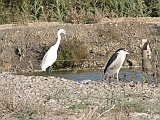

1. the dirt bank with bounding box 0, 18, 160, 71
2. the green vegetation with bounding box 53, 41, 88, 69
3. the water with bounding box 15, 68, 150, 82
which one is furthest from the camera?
the dirt bank with bounding box 0, 18, 160, 71

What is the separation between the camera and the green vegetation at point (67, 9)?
989 inches

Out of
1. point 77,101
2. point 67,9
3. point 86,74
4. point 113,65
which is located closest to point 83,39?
point 67,9

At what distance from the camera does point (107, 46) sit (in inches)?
860

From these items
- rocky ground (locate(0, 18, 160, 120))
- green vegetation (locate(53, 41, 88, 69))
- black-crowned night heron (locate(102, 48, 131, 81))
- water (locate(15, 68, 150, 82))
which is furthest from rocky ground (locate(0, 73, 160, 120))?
green vegetation (locate(53, 41, 88, 69))

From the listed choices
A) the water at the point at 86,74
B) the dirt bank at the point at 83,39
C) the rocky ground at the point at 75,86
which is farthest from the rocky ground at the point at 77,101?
the dirt bank at the point at 83,39

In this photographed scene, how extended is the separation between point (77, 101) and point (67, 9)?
1582 cm

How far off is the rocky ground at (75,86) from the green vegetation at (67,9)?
1.18 meters

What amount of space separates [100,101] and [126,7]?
16.0m

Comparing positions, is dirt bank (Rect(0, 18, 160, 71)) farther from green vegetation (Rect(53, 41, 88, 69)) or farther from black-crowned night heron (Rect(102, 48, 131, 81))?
black-crowned night heron (Rect(102, 48, 131, 81))

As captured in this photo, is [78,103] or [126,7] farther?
[126,7]

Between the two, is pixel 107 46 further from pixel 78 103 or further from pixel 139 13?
pixel 78 103

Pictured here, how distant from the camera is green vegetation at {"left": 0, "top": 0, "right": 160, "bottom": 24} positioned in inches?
989

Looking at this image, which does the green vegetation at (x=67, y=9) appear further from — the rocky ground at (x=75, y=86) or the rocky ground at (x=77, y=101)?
the rocky ground at (x=77, y=101)

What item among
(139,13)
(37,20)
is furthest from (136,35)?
(37,20)
